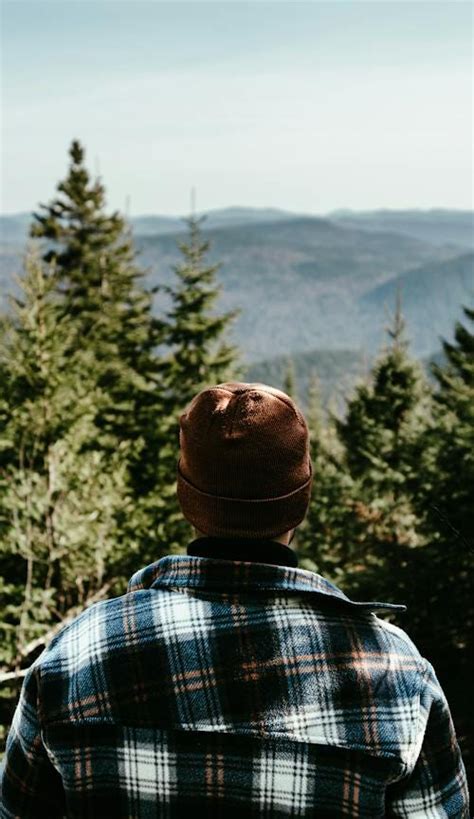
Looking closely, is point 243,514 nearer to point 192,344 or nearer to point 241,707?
point 241,707

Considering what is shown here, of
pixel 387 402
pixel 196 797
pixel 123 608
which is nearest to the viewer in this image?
pixel 196 797

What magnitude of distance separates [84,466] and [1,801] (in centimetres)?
889

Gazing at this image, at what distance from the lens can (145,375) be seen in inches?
877

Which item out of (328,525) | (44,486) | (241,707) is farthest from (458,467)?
(241,707)

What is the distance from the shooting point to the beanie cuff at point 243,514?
5.54 ft

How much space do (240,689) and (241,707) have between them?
38 millimetres

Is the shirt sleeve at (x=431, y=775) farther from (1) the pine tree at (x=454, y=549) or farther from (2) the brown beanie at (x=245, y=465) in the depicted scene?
(1) the pine tree at (x=454, y=549)

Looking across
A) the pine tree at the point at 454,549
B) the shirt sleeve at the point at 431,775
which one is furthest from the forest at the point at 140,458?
the shirt sleeve at the point at 431,775

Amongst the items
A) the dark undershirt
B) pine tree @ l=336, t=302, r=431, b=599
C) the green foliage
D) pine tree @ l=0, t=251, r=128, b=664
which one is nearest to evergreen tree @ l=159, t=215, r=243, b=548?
the green foliage

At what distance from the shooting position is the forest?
10.4 m

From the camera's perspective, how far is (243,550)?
170 centimetres

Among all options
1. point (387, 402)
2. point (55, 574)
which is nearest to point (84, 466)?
point (55, 574)

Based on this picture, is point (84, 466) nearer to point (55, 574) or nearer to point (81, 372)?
point (55, 574)

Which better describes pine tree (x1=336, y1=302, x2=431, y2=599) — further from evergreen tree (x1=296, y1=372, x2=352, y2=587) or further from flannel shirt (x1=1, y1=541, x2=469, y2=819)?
flannel shirt (x1=1, y1=541, x2=469, y2=819)
